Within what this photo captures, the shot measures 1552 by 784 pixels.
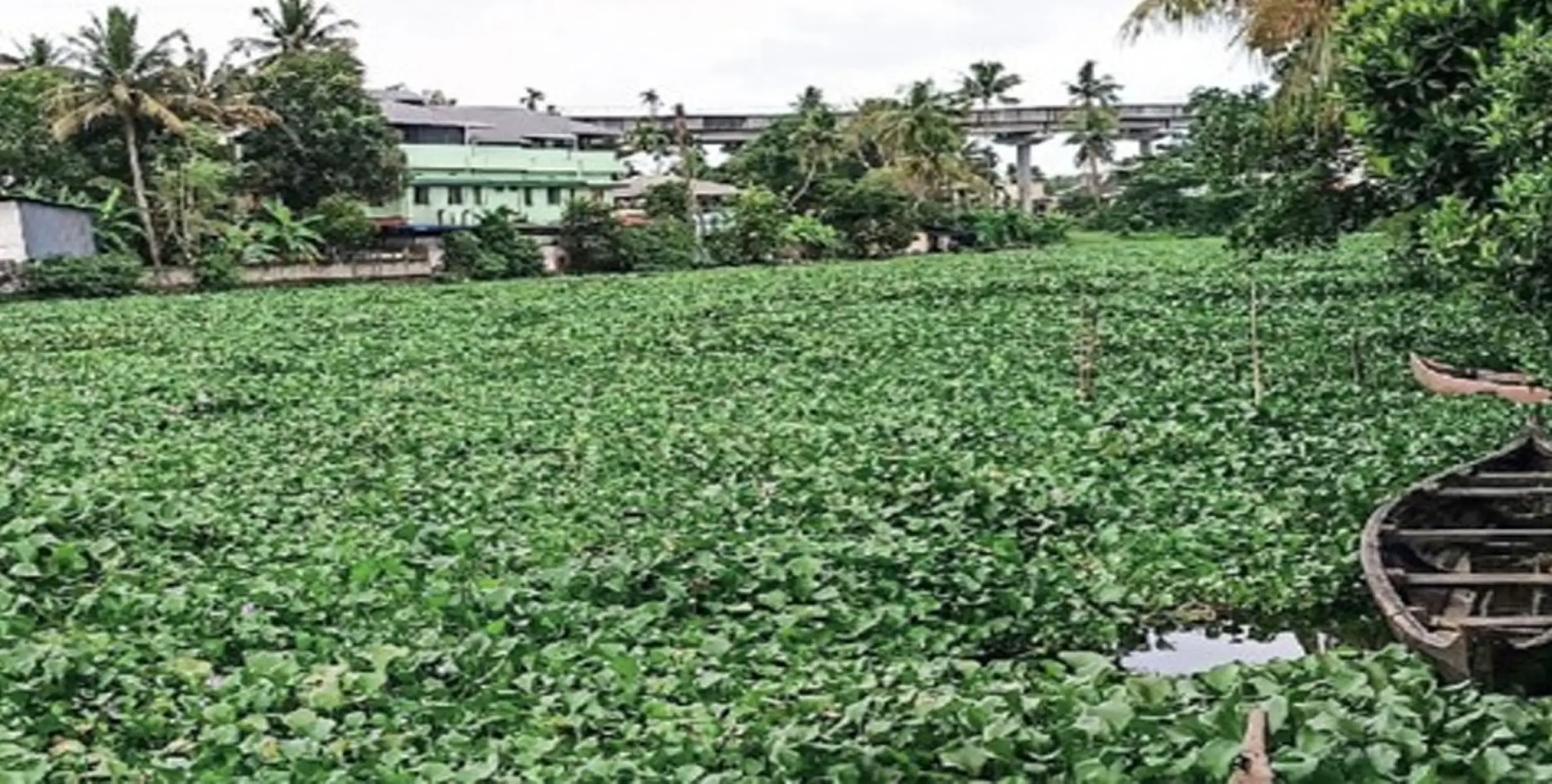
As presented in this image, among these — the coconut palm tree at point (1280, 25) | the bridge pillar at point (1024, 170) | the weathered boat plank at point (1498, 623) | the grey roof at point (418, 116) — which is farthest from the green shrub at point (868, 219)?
the weathered boat plank at point (1498, 623)

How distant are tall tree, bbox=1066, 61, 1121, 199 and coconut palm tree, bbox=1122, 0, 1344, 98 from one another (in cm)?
4305

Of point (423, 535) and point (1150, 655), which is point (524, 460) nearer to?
point (423, 535)

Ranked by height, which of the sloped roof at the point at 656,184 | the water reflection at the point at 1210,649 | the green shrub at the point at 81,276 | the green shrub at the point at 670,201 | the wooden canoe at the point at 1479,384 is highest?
the sloped roof at the point at 656,184

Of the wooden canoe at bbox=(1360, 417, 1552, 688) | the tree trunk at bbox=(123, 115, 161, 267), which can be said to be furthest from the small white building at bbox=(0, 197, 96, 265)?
the wooden canoe at bbox=(1360, 417, 1552, 688)

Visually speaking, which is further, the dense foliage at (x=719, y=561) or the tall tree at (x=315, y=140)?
the tall tree at (x=315, y=140)

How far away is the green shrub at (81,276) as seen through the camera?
98.4ft

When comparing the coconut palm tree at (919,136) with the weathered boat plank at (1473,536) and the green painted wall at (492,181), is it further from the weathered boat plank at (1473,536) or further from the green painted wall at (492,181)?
the weathered boat plank at (1473,536)

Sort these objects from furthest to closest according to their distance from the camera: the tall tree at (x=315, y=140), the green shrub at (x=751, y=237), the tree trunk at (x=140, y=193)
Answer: the green shrub at (x=751, y=237)
the tall tree at (x=315, y=140)
the tree trunk at (x=140, y=193)

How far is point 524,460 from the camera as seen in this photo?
34.6ft

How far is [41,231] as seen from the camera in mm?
30250

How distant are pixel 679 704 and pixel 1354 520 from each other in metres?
4.09

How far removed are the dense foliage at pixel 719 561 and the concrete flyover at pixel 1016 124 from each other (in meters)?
45.1

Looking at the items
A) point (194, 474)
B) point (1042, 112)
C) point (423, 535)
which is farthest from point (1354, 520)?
point (1042, 112)

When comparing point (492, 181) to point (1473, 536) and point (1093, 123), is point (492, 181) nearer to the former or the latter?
point (1093, 123)
